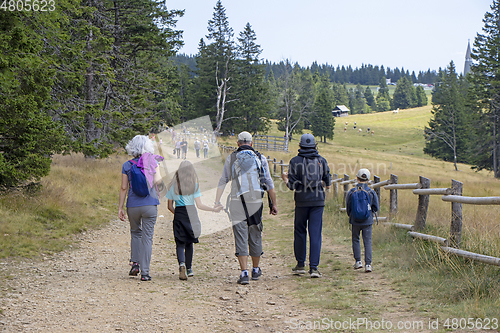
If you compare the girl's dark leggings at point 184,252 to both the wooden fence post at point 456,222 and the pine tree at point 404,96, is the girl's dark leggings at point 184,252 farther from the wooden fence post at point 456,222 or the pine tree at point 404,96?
the pine tree at point 404,96

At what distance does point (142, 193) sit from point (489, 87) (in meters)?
42.6

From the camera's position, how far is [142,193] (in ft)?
19.0

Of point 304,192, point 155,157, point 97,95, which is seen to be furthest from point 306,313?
point 97,95

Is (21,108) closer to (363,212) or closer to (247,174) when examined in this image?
(247,174)

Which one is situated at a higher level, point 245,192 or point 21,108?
point 21,108

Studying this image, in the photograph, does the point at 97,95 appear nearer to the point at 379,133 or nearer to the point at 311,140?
A: the point at 311,140

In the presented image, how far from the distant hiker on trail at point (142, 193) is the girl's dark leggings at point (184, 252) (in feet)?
1.50

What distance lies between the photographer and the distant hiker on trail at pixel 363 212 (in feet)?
21.7

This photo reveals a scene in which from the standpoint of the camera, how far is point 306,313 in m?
4.81

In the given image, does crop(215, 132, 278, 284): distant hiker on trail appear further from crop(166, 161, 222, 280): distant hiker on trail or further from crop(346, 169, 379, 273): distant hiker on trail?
crop(346, 169, 379, 273): distant hiker on trail

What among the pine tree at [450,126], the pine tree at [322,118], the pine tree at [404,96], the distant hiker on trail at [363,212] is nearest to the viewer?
the distant hiker on trail at [363,212]

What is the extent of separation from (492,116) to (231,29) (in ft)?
92.2

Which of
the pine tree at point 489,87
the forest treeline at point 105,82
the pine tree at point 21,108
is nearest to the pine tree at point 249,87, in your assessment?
the forest treeline at point 105,82

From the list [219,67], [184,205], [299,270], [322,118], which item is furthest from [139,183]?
[322,118]
